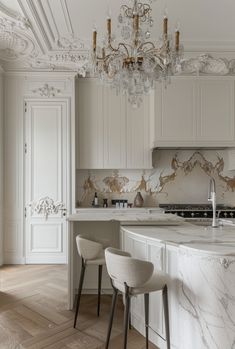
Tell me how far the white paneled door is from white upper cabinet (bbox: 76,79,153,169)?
1.13ft

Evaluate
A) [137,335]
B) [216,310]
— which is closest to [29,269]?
[137,335]

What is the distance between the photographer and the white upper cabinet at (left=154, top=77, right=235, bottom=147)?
451 centimetres

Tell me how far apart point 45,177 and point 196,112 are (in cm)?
284

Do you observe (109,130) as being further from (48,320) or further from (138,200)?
(48,320)

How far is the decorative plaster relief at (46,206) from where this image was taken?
15.1ft

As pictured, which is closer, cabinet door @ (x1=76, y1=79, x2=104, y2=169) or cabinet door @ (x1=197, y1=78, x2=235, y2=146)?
cabinet door @ (x1=197, y1=78, x2=235, y2=146)

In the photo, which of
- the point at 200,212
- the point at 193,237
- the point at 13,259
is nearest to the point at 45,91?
the point at 13,259

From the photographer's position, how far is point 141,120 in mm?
4812

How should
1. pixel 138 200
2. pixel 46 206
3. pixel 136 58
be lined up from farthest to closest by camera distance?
pixel 138 200 → pixel 46 206 → pixel 136 58

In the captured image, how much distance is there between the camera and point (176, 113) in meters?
4.52

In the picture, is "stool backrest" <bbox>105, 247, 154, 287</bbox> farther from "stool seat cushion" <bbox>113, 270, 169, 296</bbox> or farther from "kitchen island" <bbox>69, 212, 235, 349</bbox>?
"kitchen island" <bbox>69, 212, 235, 349</bbox>

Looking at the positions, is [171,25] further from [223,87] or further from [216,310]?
[216,310]

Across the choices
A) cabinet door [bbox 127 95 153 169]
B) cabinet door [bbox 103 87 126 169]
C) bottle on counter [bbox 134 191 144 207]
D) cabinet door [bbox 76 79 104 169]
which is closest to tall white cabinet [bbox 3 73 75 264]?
cabinet door [bbox 76 79 104 169]

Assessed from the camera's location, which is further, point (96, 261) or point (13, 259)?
point (13, 259)
